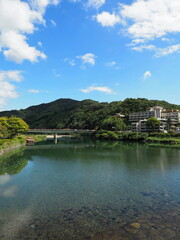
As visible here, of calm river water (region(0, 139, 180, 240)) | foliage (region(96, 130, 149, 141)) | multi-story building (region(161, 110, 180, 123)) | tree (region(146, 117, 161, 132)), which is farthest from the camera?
multi-story building (region(161, 110, 180, 123))

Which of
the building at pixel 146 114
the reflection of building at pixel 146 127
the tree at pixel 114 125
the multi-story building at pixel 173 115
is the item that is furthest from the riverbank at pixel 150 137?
the building at pixel 146 114

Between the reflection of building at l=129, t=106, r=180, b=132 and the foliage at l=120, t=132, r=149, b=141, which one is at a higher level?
the reflection of building at l=129, t=106, r=180, b=132

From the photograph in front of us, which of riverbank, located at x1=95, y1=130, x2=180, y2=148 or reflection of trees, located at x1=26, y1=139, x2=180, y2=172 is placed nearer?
reflection of trees, located at x1=26, y1=139, x2=180, y2=172

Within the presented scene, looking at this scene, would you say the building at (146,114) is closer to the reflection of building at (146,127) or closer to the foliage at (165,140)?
the reflection of building at (146,127)

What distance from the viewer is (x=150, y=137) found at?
73.6 m

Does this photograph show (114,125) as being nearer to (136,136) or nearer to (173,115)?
(136,136)

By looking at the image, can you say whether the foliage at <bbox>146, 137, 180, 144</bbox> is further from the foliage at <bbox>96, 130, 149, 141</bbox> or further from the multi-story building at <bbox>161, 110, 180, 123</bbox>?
the multi-story building at <bbox>161, 110, 180, 123</bbox>

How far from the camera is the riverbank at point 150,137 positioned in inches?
2430

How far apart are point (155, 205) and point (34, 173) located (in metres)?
17.0

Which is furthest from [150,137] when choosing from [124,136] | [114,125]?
[114,125]

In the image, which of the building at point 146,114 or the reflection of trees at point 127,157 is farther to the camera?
the building at point 146,114

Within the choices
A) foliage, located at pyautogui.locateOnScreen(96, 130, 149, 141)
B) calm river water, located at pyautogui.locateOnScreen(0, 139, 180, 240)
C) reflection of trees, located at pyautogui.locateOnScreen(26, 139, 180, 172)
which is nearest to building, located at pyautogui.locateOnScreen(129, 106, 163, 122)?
foliage, located at pyautogui.locateOnScreen(96, 130, 149, 141)

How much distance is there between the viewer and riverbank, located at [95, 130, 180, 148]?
61.7 metres

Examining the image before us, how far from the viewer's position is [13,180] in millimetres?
21047
